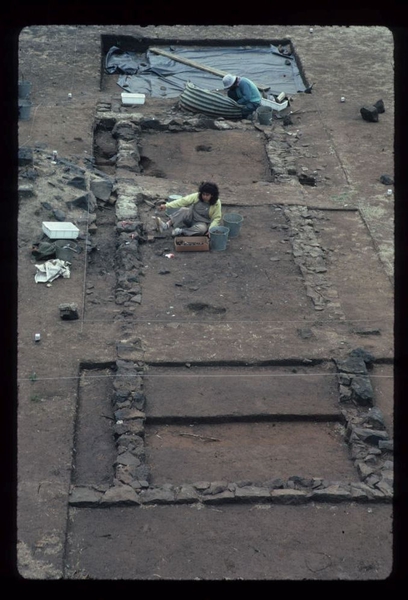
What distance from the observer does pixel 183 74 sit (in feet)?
60.1

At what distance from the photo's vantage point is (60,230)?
11.3 metres

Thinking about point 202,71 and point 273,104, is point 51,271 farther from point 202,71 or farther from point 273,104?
point 202,71

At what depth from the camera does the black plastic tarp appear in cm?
1791

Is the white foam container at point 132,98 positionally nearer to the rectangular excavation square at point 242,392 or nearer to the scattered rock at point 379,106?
the scattered rock at point 379,106

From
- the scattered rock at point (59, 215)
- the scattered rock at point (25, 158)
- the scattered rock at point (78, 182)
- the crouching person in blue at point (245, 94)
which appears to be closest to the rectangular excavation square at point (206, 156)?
the crouching person in blue at point (245, 94)

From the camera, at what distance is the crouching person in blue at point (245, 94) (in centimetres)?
1608

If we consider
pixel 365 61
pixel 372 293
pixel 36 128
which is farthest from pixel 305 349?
pixel 365 61

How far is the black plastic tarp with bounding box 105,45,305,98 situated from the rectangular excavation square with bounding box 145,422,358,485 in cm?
1027

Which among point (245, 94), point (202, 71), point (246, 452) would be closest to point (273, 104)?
point (245, 94)

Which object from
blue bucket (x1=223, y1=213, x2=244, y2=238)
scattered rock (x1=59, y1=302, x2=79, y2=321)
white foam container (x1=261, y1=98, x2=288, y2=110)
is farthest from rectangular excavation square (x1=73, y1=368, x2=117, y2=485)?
white foam container (x1=261, y1=98, x2=288, y2=110)

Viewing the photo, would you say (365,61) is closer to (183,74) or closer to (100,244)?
(183,74)
